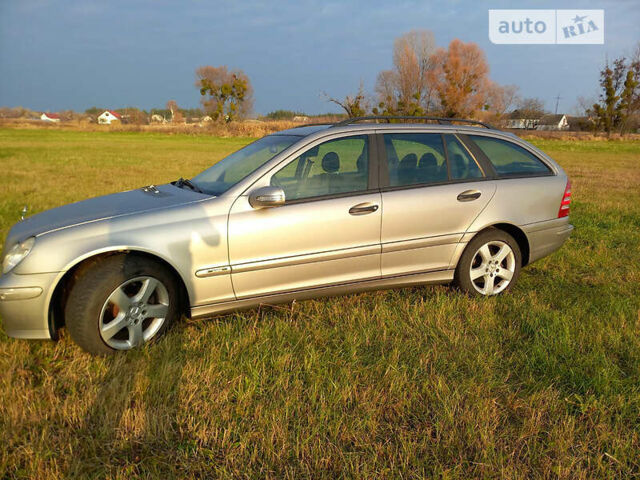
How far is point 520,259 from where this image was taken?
4.66m

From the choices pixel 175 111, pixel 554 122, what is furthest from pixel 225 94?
pixel 554 122

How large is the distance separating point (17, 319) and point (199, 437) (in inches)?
64.0

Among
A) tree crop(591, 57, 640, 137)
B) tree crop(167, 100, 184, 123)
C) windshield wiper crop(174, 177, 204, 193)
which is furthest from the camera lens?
tree crop(167, 100, 184, 123)

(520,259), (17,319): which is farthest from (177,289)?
(520,259)

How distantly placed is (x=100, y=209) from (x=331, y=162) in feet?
5.98

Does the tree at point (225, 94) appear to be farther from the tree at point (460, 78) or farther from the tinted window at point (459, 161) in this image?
the tinted window at point (459, 161)

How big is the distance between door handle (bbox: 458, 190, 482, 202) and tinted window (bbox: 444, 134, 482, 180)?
6.1 inches

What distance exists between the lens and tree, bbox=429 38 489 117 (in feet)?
197

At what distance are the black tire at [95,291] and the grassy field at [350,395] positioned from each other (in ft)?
0.49

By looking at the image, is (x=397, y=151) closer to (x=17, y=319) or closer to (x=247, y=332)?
(x=247, y=332)

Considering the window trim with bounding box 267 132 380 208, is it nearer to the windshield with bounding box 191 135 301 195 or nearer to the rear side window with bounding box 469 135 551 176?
the windshield with bounding box 191 135 301 195

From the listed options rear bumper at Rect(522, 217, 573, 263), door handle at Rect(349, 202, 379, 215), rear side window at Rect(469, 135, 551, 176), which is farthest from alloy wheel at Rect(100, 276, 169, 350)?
rear bumper at Rect(522, 217, 573, 263)

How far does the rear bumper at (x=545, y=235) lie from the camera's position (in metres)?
4.63

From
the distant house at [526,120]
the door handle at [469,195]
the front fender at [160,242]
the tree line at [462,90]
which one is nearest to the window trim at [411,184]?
the door handle at [469,195]
